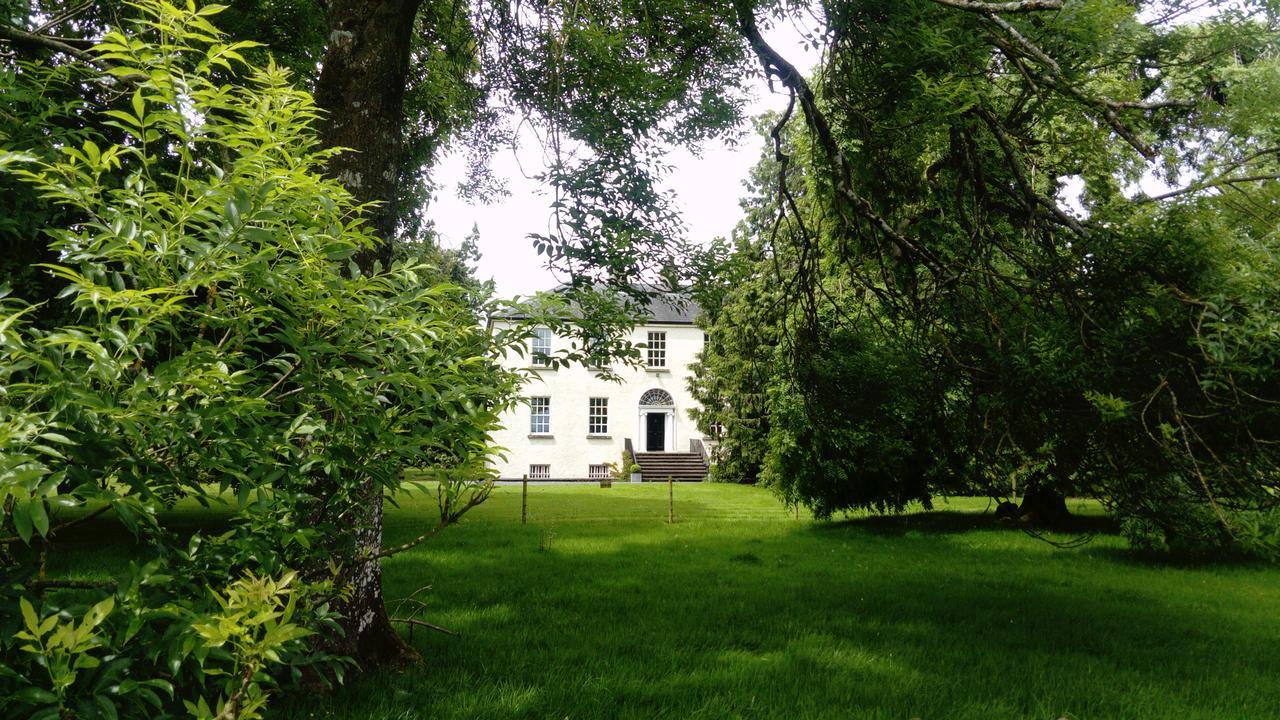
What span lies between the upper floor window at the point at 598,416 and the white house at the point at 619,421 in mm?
52

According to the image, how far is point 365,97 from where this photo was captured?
19.1ft

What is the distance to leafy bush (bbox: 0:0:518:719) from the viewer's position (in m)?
2.03

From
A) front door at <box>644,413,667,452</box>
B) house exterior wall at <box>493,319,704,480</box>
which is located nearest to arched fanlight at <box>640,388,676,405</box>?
house exterior wall at <box>493,319,704,480</box>

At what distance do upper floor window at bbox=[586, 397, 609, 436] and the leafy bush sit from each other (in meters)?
35.5

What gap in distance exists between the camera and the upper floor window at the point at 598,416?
3856 centimetres

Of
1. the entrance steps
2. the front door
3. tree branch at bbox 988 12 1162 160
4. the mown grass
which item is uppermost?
tree branch at bbox 988 12 1162 160

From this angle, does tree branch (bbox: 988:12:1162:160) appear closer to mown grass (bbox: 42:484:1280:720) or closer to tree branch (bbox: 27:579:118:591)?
mown grass (bbox: 42:484:1280:720)

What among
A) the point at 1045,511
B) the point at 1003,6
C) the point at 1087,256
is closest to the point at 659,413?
the point at 1045,511

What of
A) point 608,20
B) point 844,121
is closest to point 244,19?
point 608,20

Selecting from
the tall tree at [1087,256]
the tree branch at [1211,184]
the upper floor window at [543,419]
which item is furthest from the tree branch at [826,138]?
the upper floor window at [543,419]

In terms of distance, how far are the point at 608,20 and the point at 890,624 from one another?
25.8 ft

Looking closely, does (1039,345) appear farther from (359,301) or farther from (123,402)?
(123,402)

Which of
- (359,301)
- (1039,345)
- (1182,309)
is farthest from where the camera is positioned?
(1039,345)

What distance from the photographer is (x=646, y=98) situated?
8.07m
